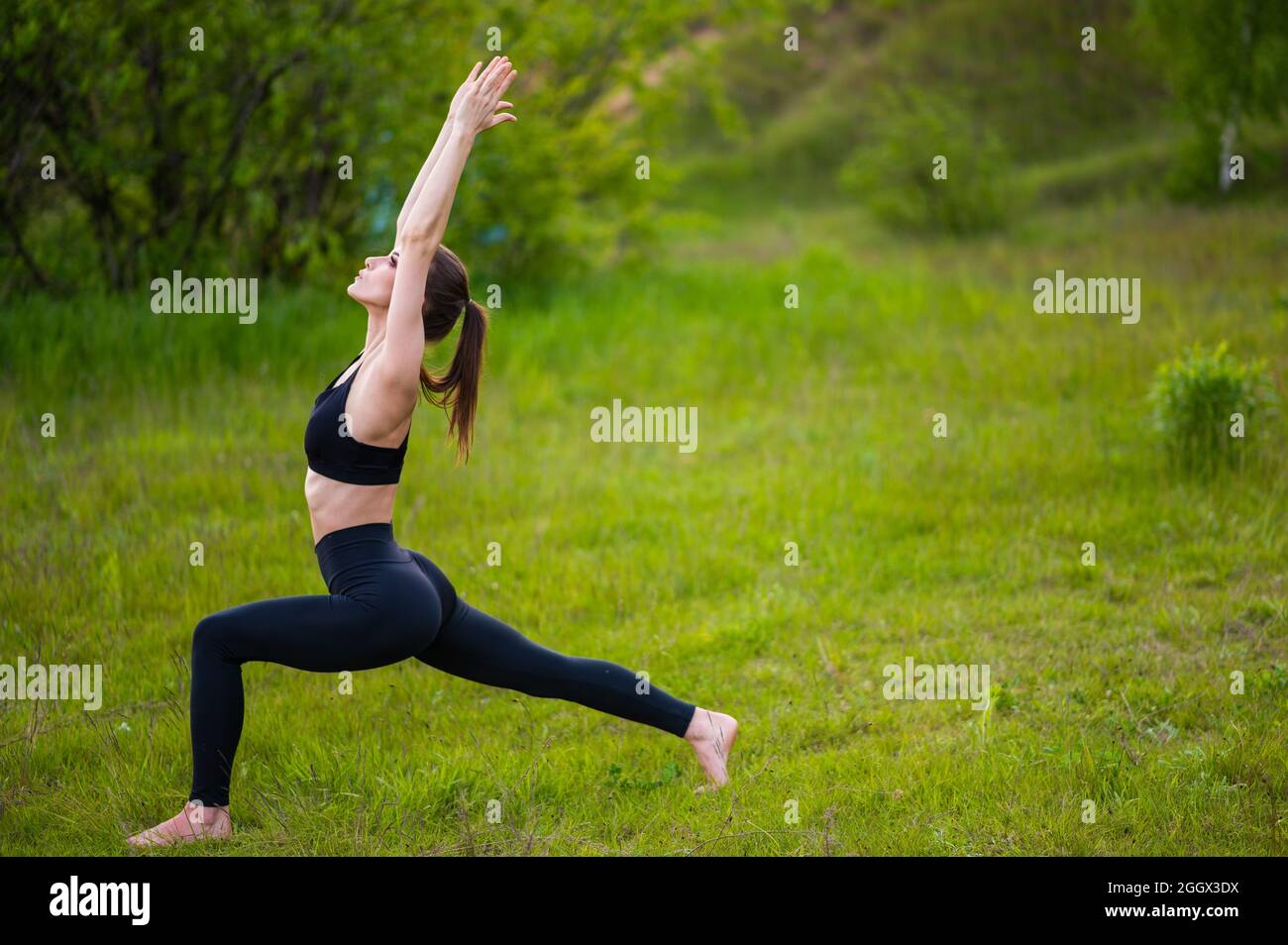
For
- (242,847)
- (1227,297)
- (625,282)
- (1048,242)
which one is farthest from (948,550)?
(1048,242)

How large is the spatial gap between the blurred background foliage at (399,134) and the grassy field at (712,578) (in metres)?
1.28

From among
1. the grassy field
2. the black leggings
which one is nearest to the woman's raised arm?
the black leggings

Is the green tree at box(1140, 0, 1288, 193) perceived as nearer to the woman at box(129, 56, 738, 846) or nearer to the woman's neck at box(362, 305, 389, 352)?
the woman at box(129, 56, 738, 846)

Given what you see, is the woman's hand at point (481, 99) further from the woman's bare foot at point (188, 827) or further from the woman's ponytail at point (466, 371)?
the woman's bare foot at point (188, 827)

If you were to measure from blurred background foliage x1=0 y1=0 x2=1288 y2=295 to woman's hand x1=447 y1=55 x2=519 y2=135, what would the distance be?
6657 mm

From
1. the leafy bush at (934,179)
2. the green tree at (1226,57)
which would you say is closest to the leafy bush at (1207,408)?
the leafy bush at (934,179)

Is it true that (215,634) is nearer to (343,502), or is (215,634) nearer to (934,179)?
(343,502)

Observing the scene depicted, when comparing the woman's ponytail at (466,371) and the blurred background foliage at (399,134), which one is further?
the blurred background foliage at (399,134)

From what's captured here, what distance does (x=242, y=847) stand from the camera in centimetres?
428

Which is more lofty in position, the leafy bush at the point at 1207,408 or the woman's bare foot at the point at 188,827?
the leafy bush at the point at 1207,408

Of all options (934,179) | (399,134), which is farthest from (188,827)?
(934,179)

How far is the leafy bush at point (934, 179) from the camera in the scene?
59.3 feet

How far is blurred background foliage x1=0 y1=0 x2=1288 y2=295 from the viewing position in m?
10.5

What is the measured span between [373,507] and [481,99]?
1461 millimetres
